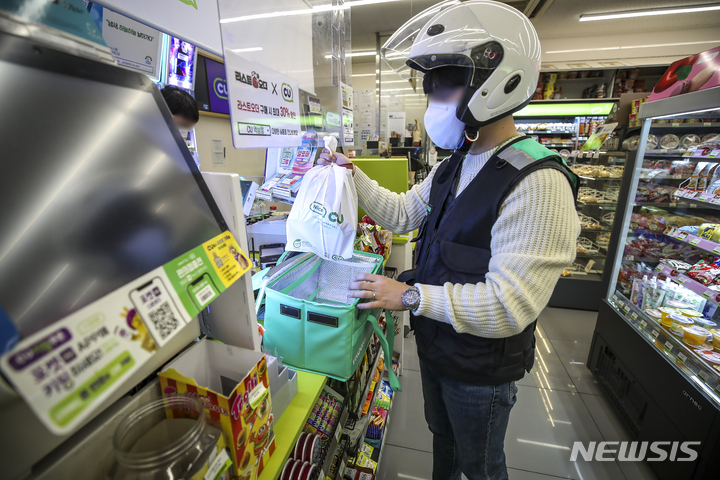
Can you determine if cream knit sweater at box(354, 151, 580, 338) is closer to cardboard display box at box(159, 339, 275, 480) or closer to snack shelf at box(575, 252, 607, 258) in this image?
cardboard display box at box(159, 339, 275, 480)

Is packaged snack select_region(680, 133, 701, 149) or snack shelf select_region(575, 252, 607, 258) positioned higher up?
packaged snack select_region(680, 133, 701, 149)

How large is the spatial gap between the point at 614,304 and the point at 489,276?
2195 mm

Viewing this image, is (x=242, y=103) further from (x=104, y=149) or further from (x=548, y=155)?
(x=548, y=155)

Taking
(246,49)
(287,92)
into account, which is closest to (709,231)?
(287,92)

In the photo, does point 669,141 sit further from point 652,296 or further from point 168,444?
point 168,444

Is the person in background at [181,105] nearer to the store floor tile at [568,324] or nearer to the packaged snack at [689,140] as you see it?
the packaged snack at [689,140]

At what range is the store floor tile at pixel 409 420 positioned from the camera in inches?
78.4

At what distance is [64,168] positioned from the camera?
1.35 ft

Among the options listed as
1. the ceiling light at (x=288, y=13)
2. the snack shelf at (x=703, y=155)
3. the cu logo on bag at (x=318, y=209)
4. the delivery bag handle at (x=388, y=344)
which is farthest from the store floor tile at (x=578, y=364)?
the ceiling light at (x=288, y=13)

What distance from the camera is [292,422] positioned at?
0.84 m

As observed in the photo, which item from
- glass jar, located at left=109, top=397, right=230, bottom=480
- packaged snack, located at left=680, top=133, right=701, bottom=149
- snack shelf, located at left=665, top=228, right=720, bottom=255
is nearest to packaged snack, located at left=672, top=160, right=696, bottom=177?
packaged snack, located at left=680, top=133, right=701, bottom=149

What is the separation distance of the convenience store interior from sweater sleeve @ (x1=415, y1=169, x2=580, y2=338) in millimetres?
394

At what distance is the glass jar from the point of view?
17.8 inches

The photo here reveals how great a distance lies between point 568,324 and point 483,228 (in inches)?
124
